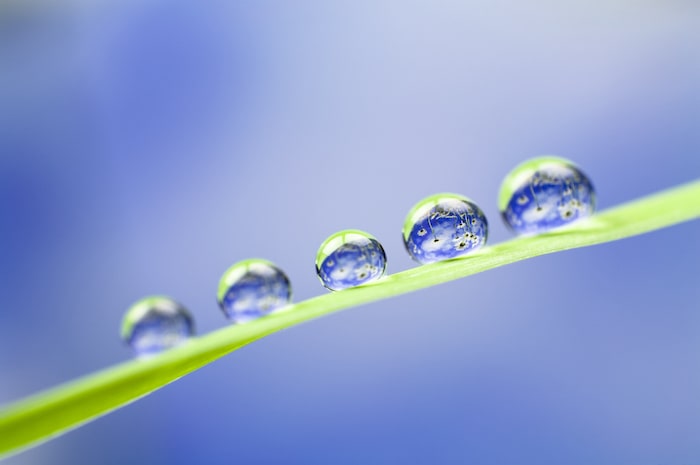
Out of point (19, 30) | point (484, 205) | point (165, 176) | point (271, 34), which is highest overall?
point (19, 30)

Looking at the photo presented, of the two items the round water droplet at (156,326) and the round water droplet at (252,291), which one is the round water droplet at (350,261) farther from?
the round water droplet at (156,326)

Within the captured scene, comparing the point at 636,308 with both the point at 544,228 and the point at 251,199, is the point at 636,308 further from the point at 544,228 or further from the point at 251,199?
the point at 544,228

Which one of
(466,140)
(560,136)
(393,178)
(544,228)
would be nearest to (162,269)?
(393,178)

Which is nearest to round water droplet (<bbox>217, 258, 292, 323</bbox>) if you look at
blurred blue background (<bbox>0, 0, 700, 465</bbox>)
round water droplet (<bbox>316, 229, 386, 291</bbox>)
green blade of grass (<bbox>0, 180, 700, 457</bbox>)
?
round water droplet (<bbox>316, 229, 386, 291</bbox>)

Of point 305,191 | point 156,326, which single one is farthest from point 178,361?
point 305,191

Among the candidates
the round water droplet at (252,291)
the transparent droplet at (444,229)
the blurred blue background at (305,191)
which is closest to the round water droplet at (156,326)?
the round water droplet at (252,291)

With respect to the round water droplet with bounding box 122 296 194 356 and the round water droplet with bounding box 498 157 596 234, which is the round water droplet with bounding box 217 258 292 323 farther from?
the round water droplet with bounding box 498 157 596 234
